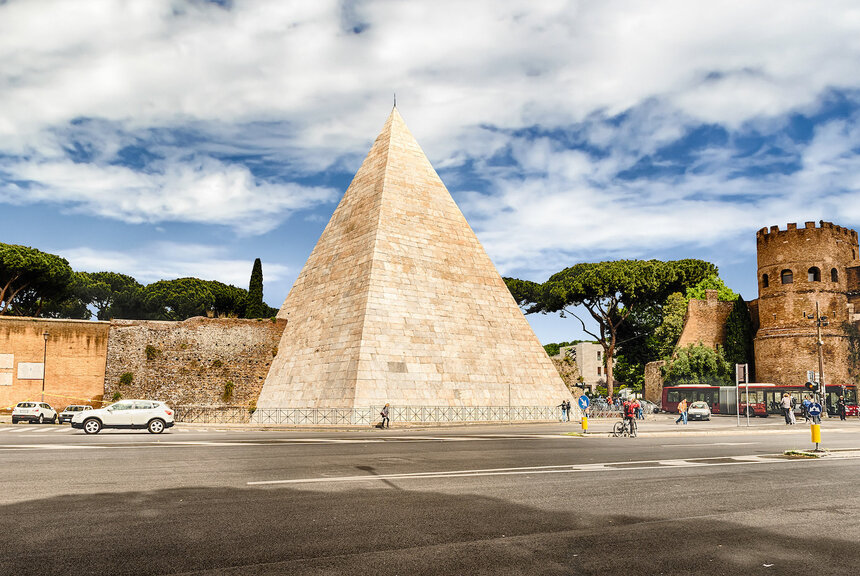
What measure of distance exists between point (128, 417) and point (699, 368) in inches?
1688

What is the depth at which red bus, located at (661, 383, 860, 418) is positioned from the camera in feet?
138

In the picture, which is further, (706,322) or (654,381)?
(654,381)

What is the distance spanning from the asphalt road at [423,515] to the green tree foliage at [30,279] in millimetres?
39830

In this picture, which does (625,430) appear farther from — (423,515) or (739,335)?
(739,335)

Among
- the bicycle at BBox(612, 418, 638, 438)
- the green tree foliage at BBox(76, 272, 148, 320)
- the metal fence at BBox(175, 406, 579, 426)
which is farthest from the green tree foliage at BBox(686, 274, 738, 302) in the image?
the green tree foliage at BBox(76, 272, 148, 320)

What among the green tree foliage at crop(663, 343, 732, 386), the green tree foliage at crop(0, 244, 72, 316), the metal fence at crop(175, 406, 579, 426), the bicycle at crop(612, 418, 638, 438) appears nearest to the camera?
the bicycle at crop(612, 418, 638, 438)

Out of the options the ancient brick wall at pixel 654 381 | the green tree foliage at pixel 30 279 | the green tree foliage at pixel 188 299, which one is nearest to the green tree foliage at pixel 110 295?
the green tree foliage at pixel 188 299

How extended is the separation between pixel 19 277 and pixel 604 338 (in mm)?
48634

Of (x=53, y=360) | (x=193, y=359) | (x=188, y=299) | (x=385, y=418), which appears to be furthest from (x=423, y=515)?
(x=188, y=299)

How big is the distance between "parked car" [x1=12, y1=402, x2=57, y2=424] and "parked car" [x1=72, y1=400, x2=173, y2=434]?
8.79 metres

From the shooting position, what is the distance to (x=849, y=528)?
21.6ft

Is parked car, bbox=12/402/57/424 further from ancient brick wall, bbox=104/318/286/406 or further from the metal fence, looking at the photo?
the metal fence

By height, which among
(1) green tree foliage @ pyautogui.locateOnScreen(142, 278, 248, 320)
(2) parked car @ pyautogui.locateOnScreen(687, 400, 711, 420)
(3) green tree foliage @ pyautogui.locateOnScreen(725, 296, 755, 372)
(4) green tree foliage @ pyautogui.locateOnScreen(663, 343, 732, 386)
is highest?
(1) green tree foliage @ pyautogui.locateOnScreen(142, 278, 248, 320)

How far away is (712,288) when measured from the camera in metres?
59.1
